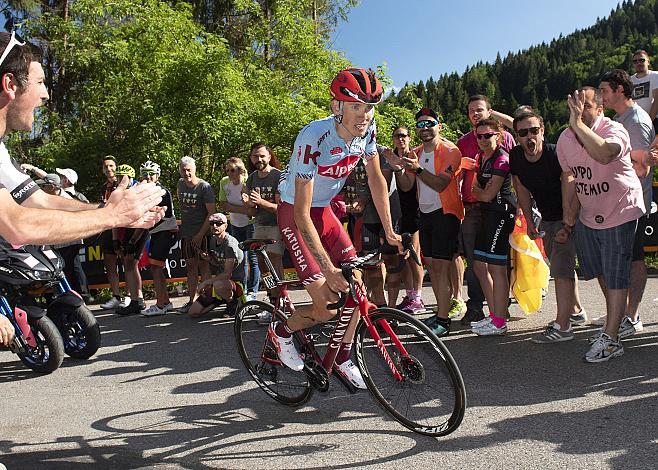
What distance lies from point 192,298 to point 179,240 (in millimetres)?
2422

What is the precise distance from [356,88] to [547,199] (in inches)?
115

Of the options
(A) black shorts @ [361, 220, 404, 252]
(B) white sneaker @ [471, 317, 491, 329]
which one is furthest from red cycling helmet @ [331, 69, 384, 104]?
(A) black shorts @ [361, 220, 404, 252]

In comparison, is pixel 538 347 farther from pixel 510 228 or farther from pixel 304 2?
pixel 304 2

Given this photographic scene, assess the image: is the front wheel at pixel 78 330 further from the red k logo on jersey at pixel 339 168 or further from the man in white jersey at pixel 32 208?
the red k logo on jersey at pixel 339 168

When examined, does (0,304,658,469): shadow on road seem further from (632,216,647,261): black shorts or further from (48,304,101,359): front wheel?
(632,216,647,261): black shorts

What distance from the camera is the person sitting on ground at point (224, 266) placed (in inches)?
320

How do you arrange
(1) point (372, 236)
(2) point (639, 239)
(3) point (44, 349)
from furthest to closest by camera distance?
1. (1) point (372, 236)
2. (3) point (44, 349)
3. (2) point (639, 239)

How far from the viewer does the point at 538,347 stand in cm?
592

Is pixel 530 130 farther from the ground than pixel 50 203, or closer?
farther from the ground

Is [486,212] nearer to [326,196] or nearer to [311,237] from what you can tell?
[326,196]

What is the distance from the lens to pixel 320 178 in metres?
4.30

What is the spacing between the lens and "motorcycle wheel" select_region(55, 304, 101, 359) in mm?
6383

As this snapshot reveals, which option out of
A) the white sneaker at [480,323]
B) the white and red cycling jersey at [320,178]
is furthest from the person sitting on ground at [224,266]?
the white and red cycling jersey at [320,178]

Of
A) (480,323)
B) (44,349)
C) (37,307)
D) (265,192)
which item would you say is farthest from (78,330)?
(480,323)
